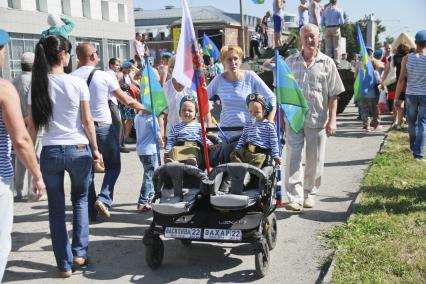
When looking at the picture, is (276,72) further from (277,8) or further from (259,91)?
(277,8)

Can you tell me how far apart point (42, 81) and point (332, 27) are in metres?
12.4

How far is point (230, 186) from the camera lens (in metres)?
4.49

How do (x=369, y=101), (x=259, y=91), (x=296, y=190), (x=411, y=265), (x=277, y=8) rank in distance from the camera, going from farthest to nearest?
(x=277, y=8), (x=369, y=101), (x=296, y=190), (x=259, y=91), (x=411, y=265)

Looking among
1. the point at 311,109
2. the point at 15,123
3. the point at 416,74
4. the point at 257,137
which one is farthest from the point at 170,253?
the point at 416,74

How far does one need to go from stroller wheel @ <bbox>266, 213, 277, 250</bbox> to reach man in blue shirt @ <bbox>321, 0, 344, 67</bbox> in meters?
10.5

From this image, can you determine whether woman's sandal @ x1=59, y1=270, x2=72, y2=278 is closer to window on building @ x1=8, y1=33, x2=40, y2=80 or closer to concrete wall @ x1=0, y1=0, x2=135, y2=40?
window on building @ x1=8, y1=33, x2=40, y2=80

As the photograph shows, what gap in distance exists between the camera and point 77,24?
120 ft

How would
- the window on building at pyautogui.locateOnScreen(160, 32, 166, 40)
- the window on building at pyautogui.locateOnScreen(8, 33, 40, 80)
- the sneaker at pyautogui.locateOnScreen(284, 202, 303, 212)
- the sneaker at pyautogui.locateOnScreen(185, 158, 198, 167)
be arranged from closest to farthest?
1. the sneaker at pyautogui.locateOnScreen(185, 158, 198, 167)
2. the sneaker at pyautogui.locateOnScreen(284, 202, 303, 212)
3. the window on building at pyautogui.locateOnScreen(8, 33, 40, 80)
4. the window on building at pyautogui.locateOnScreen(160, 32, 166, 40)

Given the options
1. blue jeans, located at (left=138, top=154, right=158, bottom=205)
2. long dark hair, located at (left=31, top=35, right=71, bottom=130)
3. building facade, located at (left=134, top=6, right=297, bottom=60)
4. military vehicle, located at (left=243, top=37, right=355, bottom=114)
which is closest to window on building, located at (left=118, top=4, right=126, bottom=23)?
building facade, located at (left=134, top=6, right=297, bottom=60)

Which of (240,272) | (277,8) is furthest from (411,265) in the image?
(277,8)

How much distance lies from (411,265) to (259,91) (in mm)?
2298

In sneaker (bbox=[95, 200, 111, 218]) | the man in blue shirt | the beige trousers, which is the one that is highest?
the man in blue shirt

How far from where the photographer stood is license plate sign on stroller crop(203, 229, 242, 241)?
165 inches

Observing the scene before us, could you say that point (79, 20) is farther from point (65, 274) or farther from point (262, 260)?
point (262, 260)
